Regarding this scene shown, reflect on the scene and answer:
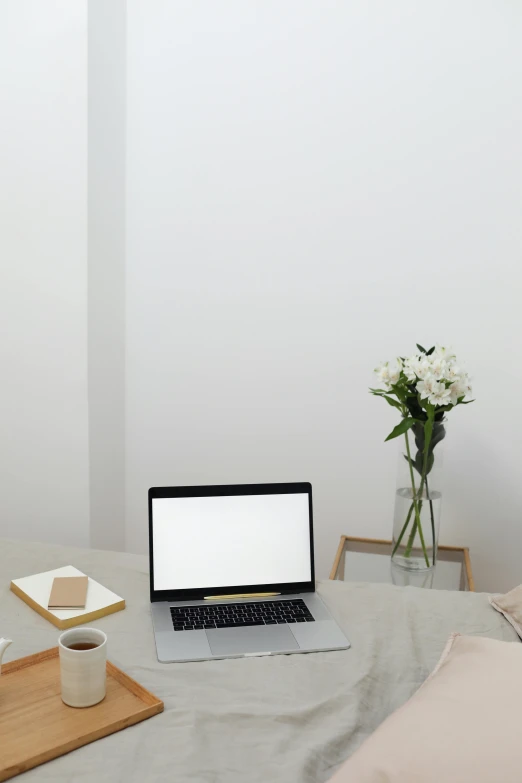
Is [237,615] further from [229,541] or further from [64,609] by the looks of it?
[64,609]

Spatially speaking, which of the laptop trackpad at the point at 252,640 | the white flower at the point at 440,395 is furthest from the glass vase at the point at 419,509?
the laptop trackpad at the point at 252,640

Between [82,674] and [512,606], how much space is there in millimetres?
826

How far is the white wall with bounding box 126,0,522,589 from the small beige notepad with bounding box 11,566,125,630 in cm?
100

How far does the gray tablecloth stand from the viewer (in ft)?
3.23

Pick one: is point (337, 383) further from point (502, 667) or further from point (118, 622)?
point (502, 667)

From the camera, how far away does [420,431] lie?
1848 mm

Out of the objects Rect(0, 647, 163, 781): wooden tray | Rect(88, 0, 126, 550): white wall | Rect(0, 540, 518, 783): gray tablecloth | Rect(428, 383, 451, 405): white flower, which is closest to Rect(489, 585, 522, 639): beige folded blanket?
Rect(0, 540, 518, 783): gray tablecloth

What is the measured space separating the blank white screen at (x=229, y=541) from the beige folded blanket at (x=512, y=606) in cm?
38

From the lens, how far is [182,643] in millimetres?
1308

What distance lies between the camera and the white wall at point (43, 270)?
2.22m

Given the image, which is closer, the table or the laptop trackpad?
the laptop trackpad

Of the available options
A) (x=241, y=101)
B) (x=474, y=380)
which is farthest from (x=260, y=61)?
(x=474, y=380)

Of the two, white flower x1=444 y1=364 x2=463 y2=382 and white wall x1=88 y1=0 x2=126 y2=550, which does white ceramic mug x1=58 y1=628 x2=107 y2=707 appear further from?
white wall x1=88 y1=0 x2=126 y2=550

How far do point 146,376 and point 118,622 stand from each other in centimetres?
123
